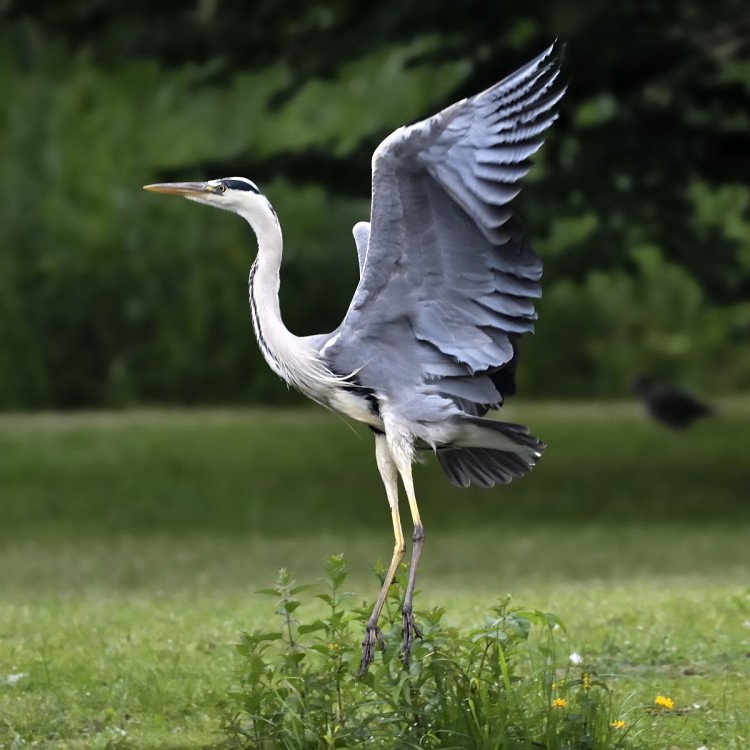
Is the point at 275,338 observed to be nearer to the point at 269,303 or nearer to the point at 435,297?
the point at 269,303

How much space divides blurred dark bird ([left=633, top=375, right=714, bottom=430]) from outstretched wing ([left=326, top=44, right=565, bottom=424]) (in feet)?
35.2

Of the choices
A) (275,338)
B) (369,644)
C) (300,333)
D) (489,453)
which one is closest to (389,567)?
(369,644)

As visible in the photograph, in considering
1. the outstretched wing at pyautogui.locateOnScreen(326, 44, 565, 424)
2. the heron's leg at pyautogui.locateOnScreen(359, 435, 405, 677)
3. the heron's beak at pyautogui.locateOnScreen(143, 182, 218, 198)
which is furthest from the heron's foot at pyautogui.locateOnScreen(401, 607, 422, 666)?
the heron's beak at pyautogui.locateOnScreen(143, 182, 218, 198)

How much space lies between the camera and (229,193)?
6098 mm

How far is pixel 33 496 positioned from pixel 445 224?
9.74 metres

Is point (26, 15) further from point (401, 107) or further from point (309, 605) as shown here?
point (309, 605)

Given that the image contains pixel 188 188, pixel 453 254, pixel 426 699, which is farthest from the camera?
pixel 188 188

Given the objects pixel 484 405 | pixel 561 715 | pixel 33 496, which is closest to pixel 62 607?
pixel 484 405

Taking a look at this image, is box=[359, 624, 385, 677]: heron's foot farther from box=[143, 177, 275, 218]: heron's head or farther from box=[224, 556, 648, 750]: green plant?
box=[143, 177, 275, 218]: heron's head

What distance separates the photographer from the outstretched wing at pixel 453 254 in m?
5.59

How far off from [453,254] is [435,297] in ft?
0.58

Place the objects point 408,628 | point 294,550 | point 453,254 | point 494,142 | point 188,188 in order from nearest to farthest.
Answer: point 408,628 < point 494,142 < point 453,254 < point 188,188 < point 294,550

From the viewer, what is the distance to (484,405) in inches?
242

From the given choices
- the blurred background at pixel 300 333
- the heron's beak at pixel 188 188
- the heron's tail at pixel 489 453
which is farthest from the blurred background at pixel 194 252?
the heron's tail at pixel 489 453
